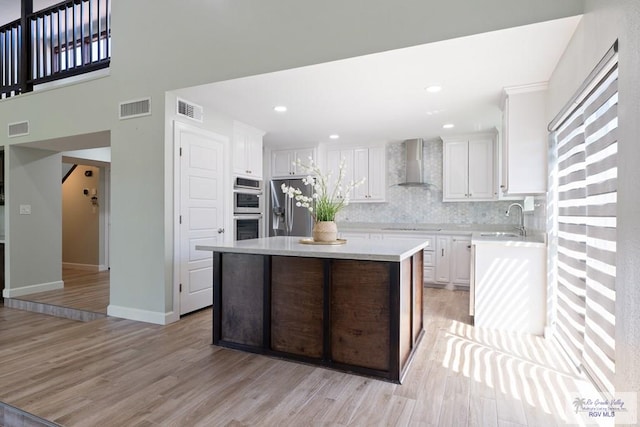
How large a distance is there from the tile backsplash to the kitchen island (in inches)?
116

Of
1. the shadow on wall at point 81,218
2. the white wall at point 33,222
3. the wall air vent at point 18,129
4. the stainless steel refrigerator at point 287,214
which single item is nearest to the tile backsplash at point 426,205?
the stainless steel refrigerator at point 287,214

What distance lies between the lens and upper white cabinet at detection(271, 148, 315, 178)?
19.9 ft

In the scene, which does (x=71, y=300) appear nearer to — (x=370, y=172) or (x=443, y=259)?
(x=370, y=172)

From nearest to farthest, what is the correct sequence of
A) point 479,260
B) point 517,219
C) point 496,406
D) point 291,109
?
point 496,406 < point 479,260 < point 291,109 < point 517,219

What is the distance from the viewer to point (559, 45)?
2559mm

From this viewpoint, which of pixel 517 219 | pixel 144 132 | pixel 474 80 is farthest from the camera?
pixel 517 219

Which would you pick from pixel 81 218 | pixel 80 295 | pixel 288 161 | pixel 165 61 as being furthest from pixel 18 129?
pixel 288 161

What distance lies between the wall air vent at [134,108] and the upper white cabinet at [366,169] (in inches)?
121

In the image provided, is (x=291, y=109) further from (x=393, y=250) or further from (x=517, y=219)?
(x=517, y=219)

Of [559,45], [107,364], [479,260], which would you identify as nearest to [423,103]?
[559,45]

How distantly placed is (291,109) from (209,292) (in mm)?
2365

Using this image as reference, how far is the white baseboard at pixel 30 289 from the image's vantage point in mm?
4637

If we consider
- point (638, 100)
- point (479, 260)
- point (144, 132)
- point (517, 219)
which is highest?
point (144, 132)

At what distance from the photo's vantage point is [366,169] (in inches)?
236
